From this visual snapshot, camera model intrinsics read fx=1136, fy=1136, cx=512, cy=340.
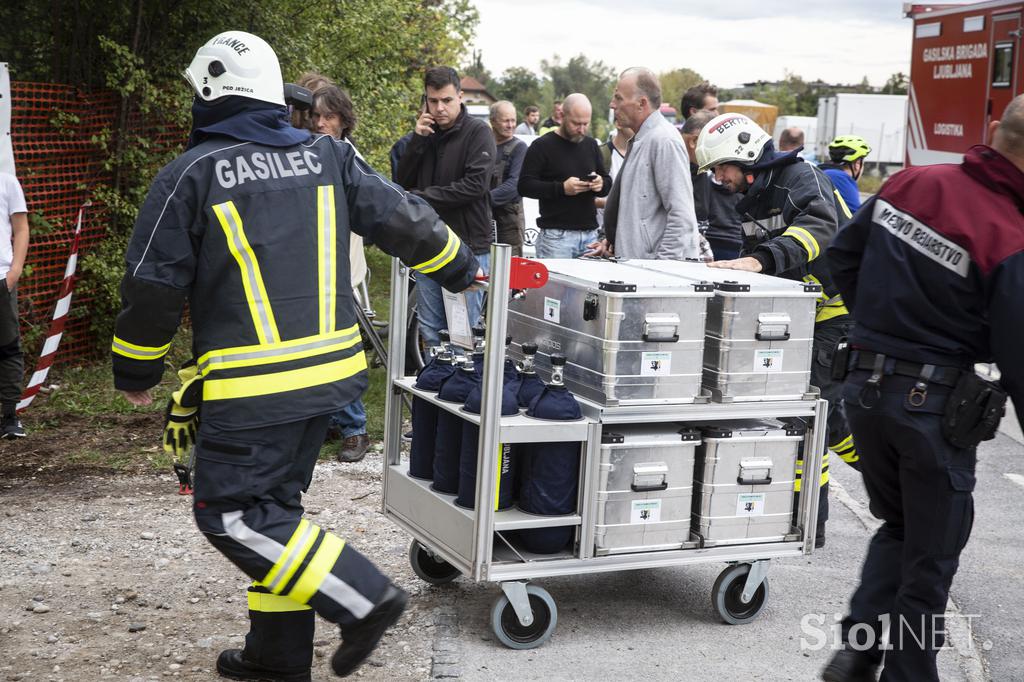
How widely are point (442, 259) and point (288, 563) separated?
1.26 meters

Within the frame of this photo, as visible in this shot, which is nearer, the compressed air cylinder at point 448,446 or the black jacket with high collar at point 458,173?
the compressed air cylinder at point 448,446

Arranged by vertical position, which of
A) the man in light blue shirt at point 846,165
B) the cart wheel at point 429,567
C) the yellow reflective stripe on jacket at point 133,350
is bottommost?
the cart wheel at point 429,567

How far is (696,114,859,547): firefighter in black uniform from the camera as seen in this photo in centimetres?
539

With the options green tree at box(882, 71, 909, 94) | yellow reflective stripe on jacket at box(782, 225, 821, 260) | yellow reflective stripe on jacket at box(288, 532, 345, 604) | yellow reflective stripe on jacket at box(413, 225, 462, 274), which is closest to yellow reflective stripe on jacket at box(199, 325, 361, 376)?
yellow reflective stripe on jacket at box(413, 225, 462, 274)

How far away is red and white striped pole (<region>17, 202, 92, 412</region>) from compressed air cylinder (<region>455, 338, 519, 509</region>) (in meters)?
4.27

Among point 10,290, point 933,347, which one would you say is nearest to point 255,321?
point 933,347

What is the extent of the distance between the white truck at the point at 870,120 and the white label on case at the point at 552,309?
42990 millimetres

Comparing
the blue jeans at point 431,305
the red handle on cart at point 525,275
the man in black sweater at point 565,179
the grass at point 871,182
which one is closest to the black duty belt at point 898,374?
the red handle on cart at point 525,275

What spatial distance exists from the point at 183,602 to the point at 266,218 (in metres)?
2.03

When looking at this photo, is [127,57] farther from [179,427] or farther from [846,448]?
[846,448]

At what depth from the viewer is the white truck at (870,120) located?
152 ft

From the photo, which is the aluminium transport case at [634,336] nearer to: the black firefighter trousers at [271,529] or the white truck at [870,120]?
the black firefighter trousers at [271,529]

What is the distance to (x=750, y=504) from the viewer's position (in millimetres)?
4879

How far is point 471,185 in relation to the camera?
7441 millimetres
